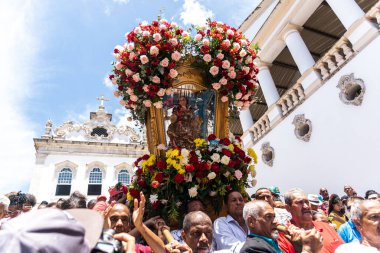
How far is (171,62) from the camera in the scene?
4199mm

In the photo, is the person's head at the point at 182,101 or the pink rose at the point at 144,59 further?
the person's head at the point at 182,101

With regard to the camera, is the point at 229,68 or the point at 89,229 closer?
the point at 89,229

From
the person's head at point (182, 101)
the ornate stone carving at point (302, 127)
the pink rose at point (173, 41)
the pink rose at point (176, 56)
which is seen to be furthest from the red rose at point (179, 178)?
the ornate stone carving at point (302, 127)

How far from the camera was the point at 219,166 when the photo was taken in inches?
158

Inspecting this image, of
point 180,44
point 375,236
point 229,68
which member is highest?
point 180,44

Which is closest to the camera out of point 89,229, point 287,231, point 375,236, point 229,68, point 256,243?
point 89,229

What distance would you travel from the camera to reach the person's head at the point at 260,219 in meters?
2.64

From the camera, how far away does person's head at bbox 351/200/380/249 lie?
2.70 metres

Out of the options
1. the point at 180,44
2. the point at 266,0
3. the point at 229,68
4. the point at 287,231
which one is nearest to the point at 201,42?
the point at 180,44

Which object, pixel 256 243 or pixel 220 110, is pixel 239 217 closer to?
pixel 256 243

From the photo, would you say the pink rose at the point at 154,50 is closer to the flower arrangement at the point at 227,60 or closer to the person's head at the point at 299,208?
the flower arrangement at the point at 227,60

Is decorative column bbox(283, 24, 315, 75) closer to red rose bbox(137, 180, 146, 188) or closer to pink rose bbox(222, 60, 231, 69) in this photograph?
pink rose bbox(222, 60, 231, 69)

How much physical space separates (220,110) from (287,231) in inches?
88.2

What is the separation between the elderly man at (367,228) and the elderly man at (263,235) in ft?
1.09
